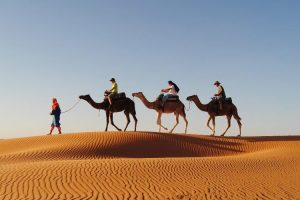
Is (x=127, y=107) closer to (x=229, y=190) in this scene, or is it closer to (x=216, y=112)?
(x=216, y=112)

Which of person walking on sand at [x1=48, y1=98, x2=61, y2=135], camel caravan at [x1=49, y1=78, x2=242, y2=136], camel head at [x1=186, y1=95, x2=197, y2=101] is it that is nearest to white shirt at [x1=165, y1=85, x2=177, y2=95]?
camel caravan at [x1=49, y1=78, x2=242, y2=136]

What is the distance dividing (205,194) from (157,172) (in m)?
2.95

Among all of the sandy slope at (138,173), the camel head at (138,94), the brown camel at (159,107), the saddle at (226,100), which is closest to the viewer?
the sandy slope at (138,173)

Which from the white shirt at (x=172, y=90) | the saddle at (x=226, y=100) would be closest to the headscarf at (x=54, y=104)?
the white shirt at (x=172, y=90)

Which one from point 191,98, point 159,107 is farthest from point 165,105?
point 191,98

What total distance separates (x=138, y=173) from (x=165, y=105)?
1266 centimetres

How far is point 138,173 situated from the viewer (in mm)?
12758

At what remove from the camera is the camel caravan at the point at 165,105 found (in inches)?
918

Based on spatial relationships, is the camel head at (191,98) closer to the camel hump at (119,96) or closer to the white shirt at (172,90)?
the white shirt at (172,90)

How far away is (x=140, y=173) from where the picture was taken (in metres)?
12.8

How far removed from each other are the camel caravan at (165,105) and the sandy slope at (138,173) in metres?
1.93

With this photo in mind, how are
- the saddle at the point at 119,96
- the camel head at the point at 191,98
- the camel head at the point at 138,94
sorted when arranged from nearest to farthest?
the saddle at the point at 119,96, the camel head at the point at 138,94, the camel head at the point at 191,98

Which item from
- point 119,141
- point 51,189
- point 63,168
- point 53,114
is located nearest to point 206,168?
point 63,168

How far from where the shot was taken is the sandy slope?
10336mm
